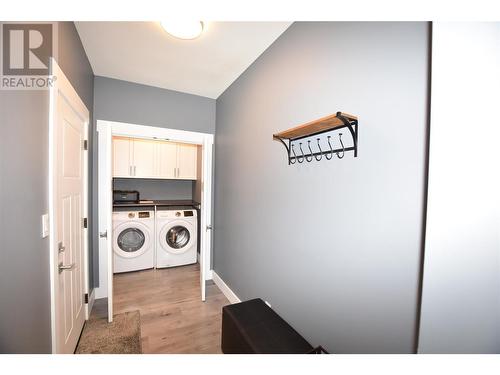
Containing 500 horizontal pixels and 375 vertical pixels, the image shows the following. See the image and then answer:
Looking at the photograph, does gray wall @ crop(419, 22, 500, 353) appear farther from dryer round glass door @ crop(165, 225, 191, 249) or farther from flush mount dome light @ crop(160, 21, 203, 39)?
dryer round glass door @ crop(165, 225, 191, 249)

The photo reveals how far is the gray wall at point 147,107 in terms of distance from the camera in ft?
8.00

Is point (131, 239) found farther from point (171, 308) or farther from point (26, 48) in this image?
point (26, 48)

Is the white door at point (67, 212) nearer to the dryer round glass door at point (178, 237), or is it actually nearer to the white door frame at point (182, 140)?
the white door frame at point (182, 140)

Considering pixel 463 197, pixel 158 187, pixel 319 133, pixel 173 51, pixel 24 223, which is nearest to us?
pixel 463 197

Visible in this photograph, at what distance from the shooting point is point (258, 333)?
1366 millimetres

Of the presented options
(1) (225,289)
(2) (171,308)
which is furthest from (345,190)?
(2) (171,308)

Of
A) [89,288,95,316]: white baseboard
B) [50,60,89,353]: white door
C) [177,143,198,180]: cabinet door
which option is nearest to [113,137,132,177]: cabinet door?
[177,143,198,180]: cabinet door

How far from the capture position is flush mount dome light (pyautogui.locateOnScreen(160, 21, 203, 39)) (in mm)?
1495

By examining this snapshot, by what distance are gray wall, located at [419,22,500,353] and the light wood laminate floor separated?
174 centimetres

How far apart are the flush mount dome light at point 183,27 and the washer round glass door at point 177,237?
8.90 feet

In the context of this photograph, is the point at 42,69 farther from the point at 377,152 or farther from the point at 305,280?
the point at 305,280

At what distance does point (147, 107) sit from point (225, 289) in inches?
99.7

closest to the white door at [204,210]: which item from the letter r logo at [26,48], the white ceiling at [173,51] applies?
the white ceiling at [173,51]
